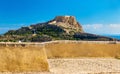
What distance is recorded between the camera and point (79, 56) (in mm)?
24047

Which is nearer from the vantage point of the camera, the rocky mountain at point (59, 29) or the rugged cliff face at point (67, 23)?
the rocky mountain at point (59, 29)

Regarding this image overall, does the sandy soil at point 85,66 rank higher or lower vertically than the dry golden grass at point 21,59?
lower

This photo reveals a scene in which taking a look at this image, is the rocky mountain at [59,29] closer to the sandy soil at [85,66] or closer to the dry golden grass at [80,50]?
the dry golden grass at [80,50]

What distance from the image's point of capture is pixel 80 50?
80.0ft

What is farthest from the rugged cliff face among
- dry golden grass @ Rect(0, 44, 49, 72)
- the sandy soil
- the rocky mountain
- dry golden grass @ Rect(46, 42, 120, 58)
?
dry golden grass @ Rect(0, 44, 49, 72)

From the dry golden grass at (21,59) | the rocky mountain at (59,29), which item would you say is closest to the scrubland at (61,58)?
the dry golden grass at (21,59)

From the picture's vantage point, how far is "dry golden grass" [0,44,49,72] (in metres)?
18.4

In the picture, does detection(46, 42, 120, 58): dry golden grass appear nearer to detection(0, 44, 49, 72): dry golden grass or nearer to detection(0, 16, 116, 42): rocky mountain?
detection(0, 44, 49, 72): dry golden grass

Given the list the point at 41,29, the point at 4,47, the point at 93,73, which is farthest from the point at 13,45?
the point at 41,29

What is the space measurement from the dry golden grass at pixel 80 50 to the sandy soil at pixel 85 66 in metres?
1.05

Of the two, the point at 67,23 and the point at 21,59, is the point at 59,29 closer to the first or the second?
the point at 67,23

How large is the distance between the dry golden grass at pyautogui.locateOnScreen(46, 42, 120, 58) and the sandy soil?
105cm

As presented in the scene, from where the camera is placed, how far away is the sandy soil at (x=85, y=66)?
19092 mm

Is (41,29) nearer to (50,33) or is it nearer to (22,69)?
(50,33)
